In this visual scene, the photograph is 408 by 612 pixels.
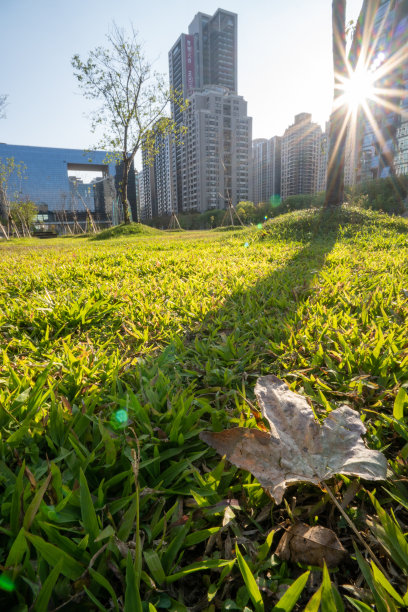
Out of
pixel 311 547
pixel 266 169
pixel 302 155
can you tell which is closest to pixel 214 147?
pixel 266 169

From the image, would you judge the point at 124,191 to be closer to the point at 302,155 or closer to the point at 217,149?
the point at 302,155

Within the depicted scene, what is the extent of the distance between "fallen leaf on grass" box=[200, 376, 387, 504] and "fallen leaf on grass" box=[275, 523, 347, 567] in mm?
92

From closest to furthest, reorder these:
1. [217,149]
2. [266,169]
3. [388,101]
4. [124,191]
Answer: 1. [124,191]
2. [388,101]
3. [217,149]
4. [266,169]

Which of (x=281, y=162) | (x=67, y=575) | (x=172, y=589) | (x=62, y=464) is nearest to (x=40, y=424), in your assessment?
(x=62, y=464)

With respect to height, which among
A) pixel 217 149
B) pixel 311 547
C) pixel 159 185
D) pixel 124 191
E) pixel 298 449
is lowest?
pixel 311 547

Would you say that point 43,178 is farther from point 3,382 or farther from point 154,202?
point 3,382

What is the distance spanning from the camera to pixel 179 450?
90 centimetres

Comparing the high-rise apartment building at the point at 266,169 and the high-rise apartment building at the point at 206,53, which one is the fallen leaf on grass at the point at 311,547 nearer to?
the high-rise apartment building at the point at 266,169

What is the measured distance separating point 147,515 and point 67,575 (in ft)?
0.69

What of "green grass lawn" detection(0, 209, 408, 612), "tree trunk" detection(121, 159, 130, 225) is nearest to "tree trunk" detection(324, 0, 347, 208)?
"green grass lawn" detection(0, 209, 408, 612)

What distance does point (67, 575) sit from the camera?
0.55 metres

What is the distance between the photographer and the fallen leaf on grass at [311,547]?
615mm

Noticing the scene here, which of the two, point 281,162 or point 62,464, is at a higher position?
point 281,162

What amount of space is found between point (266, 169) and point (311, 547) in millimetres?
88377
